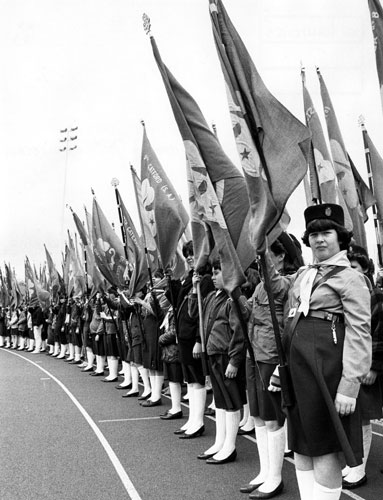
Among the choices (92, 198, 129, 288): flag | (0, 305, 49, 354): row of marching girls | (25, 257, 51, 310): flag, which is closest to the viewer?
(92, 198, 129, 288): flag

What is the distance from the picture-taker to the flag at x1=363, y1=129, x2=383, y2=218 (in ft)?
26.5

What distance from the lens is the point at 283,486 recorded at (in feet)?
17.7

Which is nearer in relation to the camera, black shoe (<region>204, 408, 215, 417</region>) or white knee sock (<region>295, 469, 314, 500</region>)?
white knee sock (<region>295, 469, 314, 500</region>)

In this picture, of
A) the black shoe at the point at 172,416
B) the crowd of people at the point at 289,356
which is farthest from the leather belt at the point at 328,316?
the black shoe at the point at 172,416

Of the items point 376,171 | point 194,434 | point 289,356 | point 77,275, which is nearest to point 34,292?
point 77,275

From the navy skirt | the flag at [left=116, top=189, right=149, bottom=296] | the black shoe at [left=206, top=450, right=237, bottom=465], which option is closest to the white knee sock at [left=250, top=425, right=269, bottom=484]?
the black shoe at [left=206, top=450, right=237, bottom=465]

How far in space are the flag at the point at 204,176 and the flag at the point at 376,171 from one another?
2202 mm

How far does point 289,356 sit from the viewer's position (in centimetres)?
381

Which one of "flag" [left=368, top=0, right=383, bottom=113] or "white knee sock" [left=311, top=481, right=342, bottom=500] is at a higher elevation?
"flag" [left=368, top=0, right=383, bottom=113]

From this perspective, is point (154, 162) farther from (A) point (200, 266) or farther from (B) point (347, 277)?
(B) point (347, 277)

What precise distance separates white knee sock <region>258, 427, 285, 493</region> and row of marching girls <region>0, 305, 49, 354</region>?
20.3 meters

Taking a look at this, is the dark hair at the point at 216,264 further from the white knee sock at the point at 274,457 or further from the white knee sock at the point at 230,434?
the white knee sock at the point at 274,457

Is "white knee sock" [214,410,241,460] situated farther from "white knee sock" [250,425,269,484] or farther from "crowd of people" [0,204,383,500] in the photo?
"white knee sock" [250,425,269,484]

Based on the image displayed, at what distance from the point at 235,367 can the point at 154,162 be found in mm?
4684
